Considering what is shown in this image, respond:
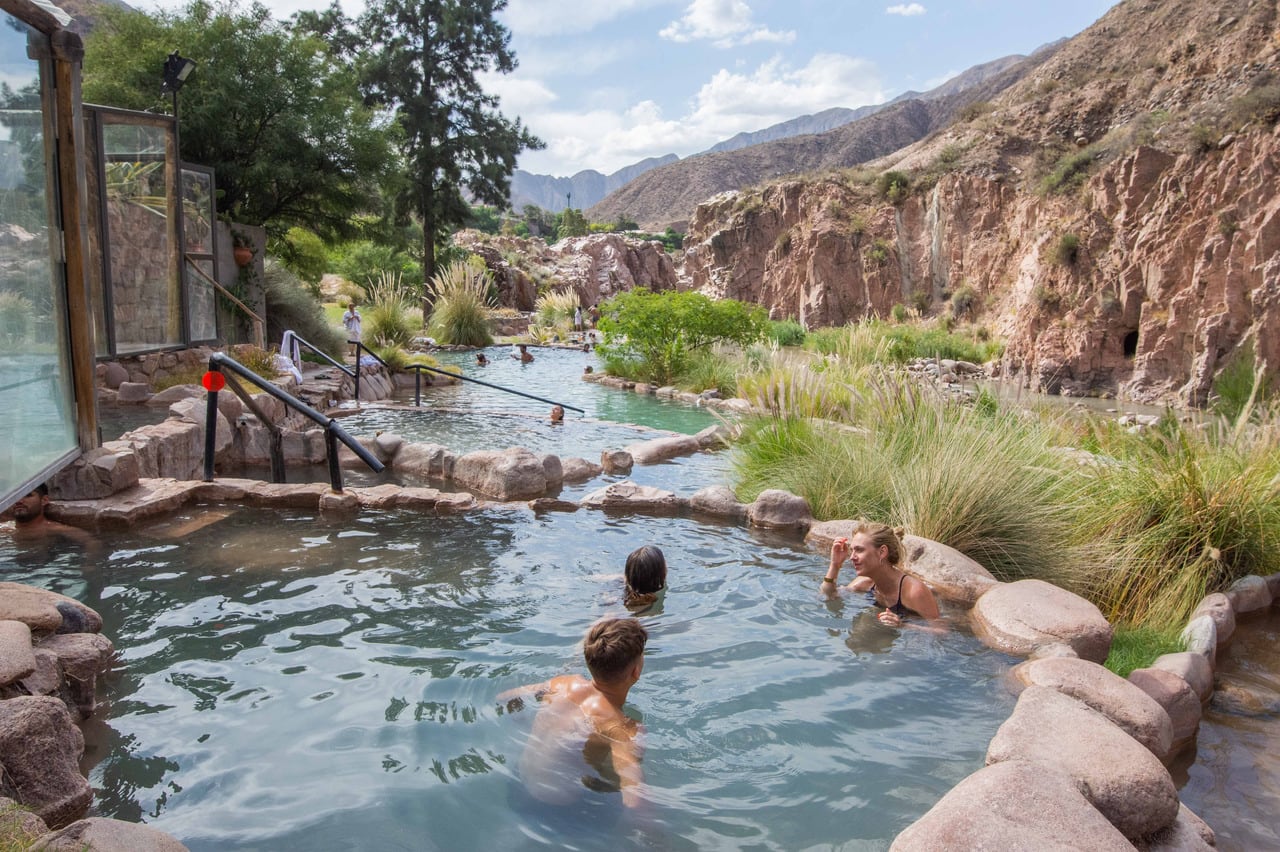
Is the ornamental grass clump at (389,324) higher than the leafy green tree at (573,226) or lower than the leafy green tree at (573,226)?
lower

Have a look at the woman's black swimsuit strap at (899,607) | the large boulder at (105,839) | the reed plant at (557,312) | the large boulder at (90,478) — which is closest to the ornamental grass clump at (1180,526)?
the woman's black swimsuit strap at (899,607)

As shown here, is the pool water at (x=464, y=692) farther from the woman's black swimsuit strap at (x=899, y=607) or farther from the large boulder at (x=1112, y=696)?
the large boulder at (x=1112, y=696)

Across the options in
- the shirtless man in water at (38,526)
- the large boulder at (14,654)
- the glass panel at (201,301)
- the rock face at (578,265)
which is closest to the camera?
the large boulder at (14,654)

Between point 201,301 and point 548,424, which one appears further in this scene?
point 548,424

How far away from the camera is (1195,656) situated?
3.85 m

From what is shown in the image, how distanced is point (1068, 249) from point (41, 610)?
24692 millimetres

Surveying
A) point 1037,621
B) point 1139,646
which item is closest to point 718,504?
point 1037,621

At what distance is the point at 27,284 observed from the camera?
181 inches

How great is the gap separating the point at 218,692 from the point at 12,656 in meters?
0.82

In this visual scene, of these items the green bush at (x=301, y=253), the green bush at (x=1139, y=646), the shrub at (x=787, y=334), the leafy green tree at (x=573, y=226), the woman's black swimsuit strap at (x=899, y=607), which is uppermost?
the leafy green tree at (x=573, y=226)

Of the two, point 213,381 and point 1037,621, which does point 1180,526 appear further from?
point 213,381

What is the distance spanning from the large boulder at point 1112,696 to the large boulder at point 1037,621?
1.60 feet

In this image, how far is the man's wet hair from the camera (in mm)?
3076

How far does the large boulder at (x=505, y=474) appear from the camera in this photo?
7.09 meters
